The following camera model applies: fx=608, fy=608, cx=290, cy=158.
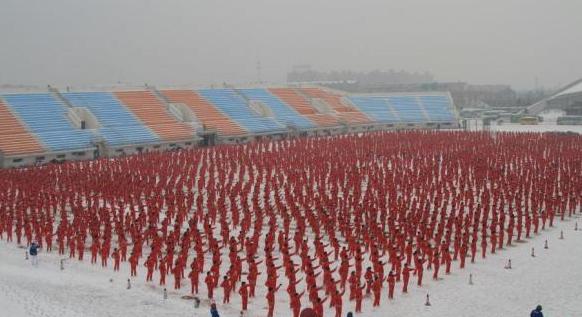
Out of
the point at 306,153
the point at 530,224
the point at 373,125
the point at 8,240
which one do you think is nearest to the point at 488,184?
the point at 530,224

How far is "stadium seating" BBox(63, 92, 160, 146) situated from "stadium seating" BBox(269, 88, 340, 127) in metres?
16.7

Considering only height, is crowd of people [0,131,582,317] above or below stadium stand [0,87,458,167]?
below

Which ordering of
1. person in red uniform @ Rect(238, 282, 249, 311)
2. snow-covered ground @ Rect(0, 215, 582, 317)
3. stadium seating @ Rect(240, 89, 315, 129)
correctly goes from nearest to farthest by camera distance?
snow-covered ground @ Rect(0, 215, 582, 317), person in red uniform @ Rect(238, 282, 249, 311), stadium seating @ Rect(240, 89, 315, 129)

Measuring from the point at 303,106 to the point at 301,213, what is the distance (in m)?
36.6

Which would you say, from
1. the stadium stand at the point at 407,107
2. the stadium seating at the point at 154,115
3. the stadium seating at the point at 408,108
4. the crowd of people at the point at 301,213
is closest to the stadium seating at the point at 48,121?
the stadium seating at the point at 154,115

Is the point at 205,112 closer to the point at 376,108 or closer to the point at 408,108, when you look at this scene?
the point at 376,108

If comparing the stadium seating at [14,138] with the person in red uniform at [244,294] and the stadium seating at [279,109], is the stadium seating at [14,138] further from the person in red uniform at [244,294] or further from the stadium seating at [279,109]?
the person in red uniform at [244,294]

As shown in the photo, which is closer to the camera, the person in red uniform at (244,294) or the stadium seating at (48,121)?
the person in red uniform at (244,294)

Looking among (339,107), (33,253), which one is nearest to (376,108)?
(339,107)

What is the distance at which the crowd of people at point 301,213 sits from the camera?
14086 mm

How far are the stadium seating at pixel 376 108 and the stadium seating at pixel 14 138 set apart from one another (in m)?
32.7

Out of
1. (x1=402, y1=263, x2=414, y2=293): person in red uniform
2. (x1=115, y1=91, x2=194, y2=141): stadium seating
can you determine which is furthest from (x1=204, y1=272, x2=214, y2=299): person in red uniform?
(x1=115, y1=91, x2=194, y2=141): stadium seating

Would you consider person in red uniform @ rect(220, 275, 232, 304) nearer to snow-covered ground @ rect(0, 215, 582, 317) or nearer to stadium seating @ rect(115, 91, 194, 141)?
snow-covered ground @ rect(0, 215, 582, 317)

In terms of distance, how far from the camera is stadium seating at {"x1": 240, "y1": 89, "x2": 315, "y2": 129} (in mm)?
52219
